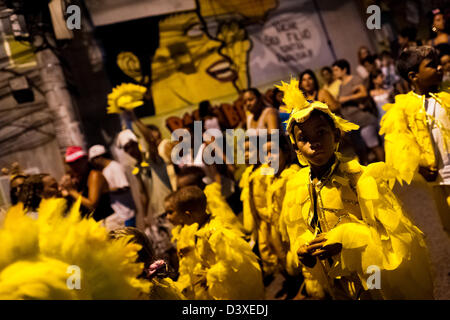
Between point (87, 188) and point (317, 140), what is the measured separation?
3.08 metres

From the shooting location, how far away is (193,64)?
8.70 metres

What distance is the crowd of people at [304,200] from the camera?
6.87 ft

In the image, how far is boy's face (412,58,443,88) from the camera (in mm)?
2777

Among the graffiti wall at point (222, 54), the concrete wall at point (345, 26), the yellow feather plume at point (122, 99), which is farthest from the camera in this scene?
the concrete wall at point (345, 26)

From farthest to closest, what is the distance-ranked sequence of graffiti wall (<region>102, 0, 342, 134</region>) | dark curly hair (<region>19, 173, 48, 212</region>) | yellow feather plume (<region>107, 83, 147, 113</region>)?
graffiti wall (<region>102, 0, 342, 134</region>) < yellow feather plume (<region>107, 83, 147, 113</region>) < dark curly hair (<region>19, 173, 48, 212</region>)

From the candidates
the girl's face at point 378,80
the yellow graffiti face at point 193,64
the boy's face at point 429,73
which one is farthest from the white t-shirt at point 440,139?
the yellow graffiti face at point 193,64

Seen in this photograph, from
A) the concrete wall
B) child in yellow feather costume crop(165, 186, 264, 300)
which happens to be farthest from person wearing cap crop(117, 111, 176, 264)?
the concrete wall

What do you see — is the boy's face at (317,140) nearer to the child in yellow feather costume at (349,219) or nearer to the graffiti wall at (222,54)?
the child in yellow feather costume at (349,219)

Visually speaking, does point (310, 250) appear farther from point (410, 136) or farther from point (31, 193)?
point (31, 193)

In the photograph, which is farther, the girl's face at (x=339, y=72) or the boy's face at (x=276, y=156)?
the girl's face at (x=339, y=72)

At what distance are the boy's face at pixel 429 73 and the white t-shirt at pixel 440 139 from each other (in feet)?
0.37

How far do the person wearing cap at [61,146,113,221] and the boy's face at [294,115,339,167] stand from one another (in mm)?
2655

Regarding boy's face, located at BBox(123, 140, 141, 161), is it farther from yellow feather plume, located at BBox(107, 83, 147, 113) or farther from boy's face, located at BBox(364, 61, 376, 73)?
boy's face, located at BBox(364, 61, 376, 73)

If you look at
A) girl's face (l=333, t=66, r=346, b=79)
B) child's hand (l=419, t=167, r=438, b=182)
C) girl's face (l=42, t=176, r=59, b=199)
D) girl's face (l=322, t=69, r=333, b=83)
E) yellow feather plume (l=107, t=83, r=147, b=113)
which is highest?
yellow feather plume (l=107, t=83, r=147, b=113)
